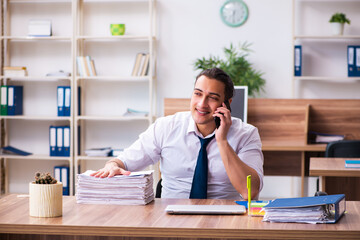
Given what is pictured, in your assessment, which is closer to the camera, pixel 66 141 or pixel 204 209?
pixel 204 209

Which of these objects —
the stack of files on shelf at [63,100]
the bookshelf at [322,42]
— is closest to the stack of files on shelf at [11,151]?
the stack of files on shelf at [63,100]

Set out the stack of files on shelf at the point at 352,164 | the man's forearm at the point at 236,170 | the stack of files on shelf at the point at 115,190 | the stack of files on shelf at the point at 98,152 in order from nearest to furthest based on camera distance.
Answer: the stack of files on shelf at the point at 115,190
the man's forearm at the point at 236,170
the stack of files on shelf at the point at 352,164
the stack of files on shelf at the point at 98,152

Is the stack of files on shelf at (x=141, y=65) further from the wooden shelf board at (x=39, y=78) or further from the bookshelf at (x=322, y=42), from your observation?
the bookshelf at (x=322, y=42)

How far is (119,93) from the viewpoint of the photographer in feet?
18.5

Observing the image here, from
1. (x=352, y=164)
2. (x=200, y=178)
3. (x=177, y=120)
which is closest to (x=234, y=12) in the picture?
(x=352, y=164)

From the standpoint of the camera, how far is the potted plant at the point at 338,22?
516 centimetres

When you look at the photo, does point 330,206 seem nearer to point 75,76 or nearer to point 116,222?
→ point 116,222

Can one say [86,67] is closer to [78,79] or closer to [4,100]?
[78,79]

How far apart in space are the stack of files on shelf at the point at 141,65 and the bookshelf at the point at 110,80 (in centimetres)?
18

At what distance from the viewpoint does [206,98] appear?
2.21 m

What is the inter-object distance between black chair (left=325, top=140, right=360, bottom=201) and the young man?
110 cm

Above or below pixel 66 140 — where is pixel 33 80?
above

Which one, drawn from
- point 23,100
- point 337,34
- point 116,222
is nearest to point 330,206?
point 116,222

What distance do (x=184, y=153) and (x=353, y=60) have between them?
3463 millimetres
